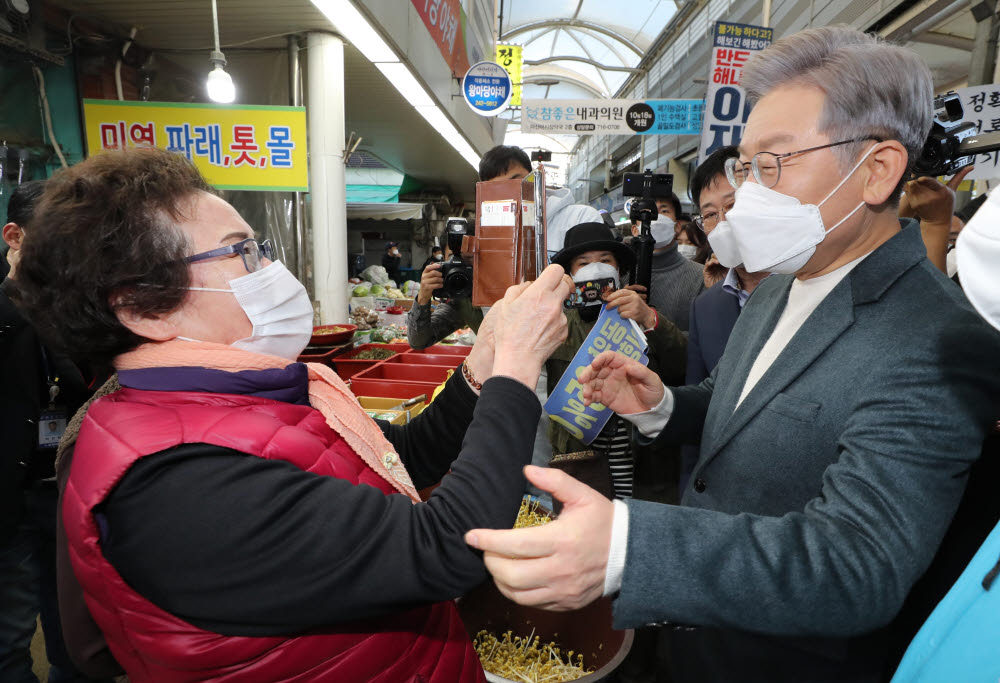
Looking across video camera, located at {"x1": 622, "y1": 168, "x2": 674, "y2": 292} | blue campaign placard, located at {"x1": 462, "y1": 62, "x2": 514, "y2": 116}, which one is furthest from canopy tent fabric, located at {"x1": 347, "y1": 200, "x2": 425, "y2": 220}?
video camera, located at {"x1": 622, "y1": 168, "x2": 674, "y2": 292}

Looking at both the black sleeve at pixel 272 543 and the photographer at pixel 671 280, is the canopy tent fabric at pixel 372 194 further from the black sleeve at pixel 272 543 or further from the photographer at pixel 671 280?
the black sleeve at pixel 272 543

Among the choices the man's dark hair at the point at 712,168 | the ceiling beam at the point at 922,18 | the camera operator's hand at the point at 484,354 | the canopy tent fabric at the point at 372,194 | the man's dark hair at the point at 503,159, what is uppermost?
the ceiling beam at the point at 922,18

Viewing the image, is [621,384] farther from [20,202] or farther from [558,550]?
[20,202]

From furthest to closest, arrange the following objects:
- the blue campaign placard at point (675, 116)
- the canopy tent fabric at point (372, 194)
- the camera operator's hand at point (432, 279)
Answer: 1. the canopy tent fabric at point (372, 194)
2. the blue campaign placard at point (675, 116)
3. the camera operator's hand at point (432, 279)

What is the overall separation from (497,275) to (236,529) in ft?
2.67

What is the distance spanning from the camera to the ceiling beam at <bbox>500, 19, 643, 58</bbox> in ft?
58.9

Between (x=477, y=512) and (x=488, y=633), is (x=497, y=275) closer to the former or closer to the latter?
(x=477, y=512)

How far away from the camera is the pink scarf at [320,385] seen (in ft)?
3.32

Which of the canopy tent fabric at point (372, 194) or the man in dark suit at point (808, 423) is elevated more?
the canopy tent fabric at point (372, 194)

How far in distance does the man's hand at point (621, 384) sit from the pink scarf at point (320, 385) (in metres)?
0.56

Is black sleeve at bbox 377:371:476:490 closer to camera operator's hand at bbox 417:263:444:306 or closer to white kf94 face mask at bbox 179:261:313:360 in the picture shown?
white kf94 face mask at bbox 179:261:313:360

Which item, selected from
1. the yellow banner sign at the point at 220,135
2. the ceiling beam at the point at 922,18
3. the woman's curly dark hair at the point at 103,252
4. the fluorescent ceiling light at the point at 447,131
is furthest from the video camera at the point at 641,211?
the fluorescent ceiling light at the point at 447,131

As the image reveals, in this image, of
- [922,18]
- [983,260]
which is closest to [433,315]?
[983,260]

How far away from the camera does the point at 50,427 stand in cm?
215
